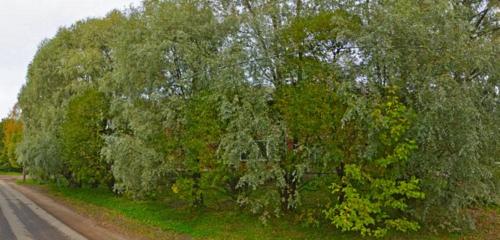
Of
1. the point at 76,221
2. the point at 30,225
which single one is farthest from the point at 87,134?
the point at 30,225

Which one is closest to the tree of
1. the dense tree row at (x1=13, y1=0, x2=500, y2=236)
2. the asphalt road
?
the asphalt road

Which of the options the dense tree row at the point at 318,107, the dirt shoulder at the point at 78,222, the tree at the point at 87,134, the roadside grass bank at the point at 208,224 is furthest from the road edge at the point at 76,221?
the tree at the point at 87,134

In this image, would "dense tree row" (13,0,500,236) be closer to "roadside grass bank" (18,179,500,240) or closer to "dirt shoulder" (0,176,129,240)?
"roadside grass bank" (18,179,500,240)

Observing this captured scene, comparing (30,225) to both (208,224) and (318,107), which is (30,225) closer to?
(208,224)

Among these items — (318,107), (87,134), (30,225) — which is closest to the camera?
(318,107)

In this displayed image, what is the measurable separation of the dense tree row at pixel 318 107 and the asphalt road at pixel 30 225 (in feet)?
9.65

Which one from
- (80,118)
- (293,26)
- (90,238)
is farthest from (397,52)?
(80,118)

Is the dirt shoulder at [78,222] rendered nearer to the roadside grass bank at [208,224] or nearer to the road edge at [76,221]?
the road edge at [76,221]

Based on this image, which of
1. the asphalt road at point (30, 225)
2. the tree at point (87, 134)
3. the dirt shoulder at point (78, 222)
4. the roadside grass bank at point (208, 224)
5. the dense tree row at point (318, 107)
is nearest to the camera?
the dense tree row at point (318, 107)

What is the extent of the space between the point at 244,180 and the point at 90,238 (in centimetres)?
544

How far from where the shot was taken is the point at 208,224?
15992mm

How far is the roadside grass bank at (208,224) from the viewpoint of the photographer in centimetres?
1407

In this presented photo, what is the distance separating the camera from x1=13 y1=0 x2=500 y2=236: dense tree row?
1194 cm

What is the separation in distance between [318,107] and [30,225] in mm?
12159
